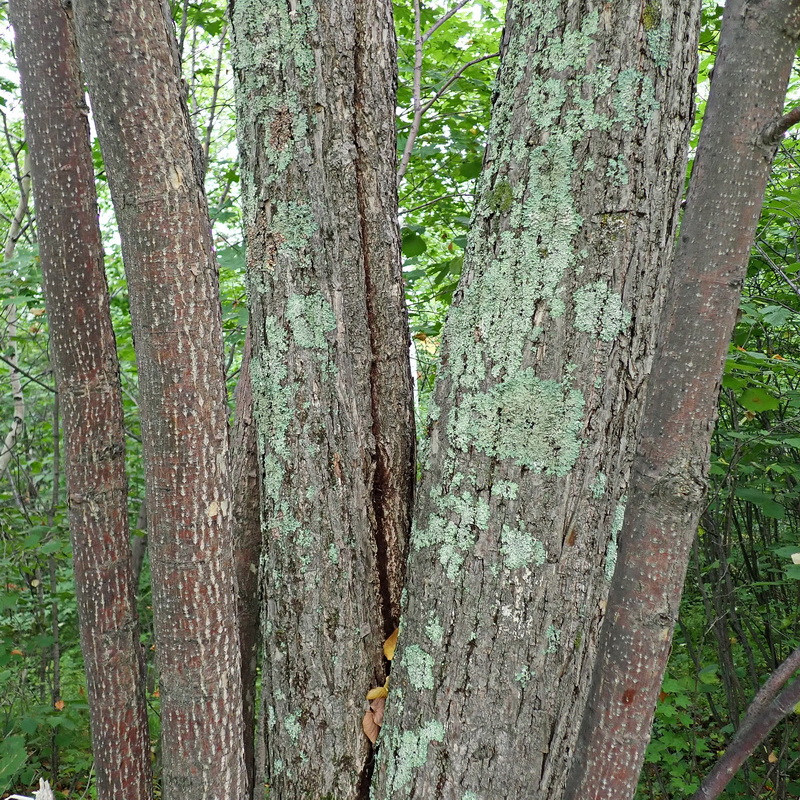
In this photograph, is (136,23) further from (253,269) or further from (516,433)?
(516,433)

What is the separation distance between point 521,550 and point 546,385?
31cm

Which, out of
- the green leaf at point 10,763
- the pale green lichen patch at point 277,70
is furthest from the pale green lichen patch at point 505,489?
the green leaf at point 10,763

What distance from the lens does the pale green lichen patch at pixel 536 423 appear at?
3.75 ft

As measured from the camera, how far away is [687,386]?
1.64m

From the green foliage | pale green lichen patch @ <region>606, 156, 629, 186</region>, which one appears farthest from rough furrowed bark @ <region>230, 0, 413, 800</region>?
the green foliage

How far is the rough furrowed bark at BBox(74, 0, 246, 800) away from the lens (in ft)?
3.85

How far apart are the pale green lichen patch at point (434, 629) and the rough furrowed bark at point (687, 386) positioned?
63 centimetres

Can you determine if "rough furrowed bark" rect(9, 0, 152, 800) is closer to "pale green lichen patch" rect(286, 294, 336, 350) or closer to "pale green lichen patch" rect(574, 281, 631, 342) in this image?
"pale green lichen patch" rect(286, 294, 336, 350)

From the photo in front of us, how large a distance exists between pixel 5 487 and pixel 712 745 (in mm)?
6845

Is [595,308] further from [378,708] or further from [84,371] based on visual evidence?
[84,371]

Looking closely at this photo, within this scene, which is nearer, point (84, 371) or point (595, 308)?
point (595, 308)

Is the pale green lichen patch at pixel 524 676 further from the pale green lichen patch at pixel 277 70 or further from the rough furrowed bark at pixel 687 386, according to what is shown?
the pale green lichen patch at pixel 277 70

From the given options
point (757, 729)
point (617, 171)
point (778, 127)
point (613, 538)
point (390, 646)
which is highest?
point (778, 127)

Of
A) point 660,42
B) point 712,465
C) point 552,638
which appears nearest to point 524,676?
point 552,638
